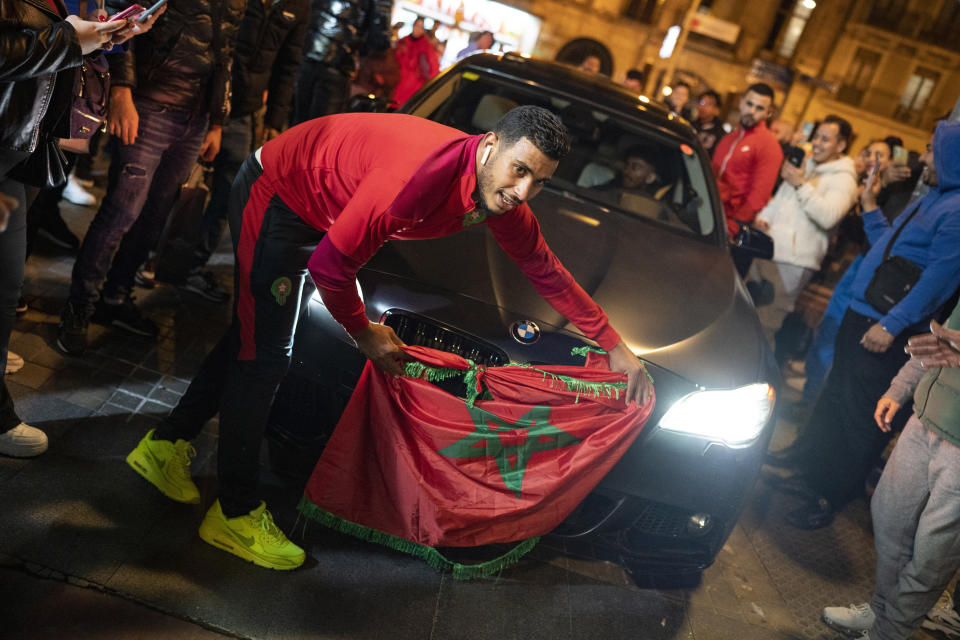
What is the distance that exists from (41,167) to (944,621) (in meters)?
4.16

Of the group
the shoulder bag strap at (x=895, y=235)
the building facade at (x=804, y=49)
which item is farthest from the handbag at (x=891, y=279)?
the building facade at (x=804, y=49)

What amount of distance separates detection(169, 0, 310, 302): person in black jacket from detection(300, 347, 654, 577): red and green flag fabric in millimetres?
2255

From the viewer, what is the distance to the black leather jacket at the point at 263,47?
4.33 meters

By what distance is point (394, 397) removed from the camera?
2.54m

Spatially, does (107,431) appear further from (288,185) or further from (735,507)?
(735,507)

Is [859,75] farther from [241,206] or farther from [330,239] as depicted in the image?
[330,239]

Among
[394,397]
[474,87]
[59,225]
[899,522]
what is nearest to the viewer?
[394,397]

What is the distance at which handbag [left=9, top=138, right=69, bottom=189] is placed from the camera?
2.44 metres

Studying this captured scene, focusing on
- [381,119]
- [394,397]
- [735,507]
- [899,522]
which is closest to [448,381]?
[394,397]

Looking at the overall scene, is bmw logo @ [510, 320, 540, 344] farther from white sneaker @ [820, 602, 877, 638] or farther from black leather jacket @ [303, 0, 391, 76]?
black leather jacket @ [303, 0, 391, 76]

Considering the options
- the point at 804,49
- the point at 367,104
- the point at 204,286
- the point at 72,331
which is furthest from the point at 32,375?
the point at 804,49

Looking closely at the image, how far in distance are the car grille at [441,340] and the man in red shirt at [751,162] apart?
4.31 m

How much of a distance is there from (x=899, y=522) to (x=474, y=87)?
2.88m

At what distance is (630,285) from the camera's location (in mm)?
3033
